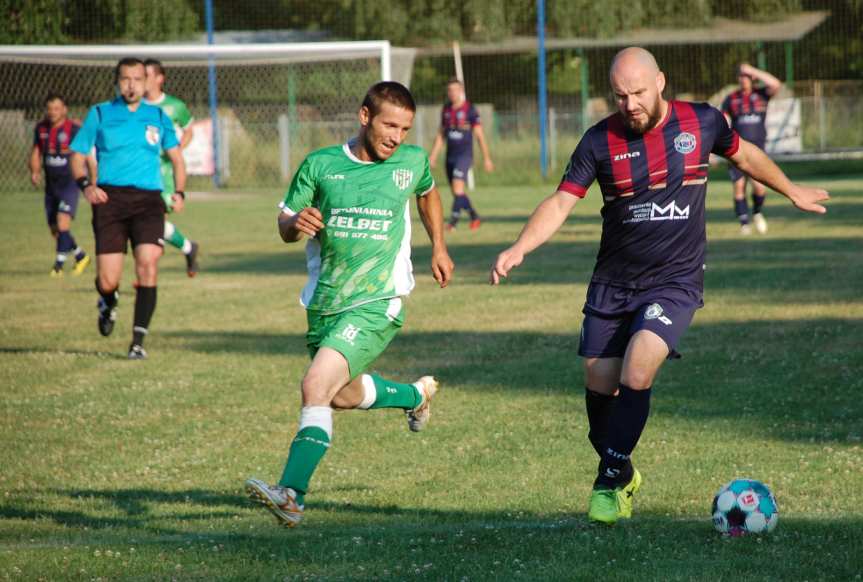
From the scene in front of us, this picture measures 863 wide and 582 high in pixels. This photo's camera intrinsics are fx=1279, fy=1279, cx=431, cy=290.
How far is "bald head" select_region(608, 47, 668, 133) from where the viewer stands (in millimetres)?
5406

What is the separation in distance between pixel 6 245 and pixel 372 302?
17.0 m

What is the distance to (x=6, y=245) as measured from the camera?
849 inches

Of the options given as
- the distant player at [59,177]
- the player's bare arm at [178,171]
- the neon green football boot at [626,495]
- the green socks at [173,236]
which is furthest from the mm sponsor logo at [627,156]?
the distant player at [59,177]

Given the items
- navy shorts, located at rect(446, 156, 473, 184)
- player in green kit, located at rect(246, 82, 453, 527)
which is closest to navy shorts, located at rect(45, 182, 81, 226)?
navy shorts, located at rect(446, 156, 473, 184)

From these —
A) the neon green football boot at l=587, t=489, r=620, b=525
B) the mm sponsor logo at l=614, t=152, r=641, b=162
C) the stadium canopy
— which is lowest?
the neon green football boot at l=587, t=489, r=620, b=525

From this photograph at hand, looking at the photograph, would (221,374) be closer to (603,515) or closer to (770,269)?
(603,515)

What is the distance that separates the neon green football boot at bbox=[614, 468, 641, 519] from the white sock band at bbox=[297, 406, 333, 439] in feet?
4.24

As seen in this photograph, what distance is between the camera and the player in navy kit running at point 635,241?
5.53 meters

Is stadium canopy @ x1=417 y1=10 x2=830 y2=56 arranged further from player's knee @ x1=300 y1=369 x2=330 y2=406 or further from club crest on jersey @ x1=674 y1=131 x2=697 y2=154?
player's knee @ x1=300 y1=369 x2=330 y2=406

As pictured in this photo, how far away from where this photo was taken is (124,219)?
10.5 m

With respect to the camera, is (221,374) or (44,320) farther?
(44,320)

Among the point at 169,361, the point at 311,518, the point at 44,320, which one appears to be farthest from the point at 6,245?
the point at 311,518

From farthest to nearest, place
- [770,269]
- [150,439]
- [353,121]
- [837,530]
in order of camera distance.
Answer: [353,121] → [770,269] → [150,439] → [837,530]

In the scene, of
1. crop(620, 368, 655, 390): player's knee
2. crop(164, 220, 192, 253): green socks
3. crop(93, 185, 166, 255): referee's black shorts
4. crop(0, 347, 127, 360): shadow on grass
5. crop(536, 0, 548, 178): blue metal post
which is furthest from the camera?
crop(536, 0, 548, 178): blue metal post
